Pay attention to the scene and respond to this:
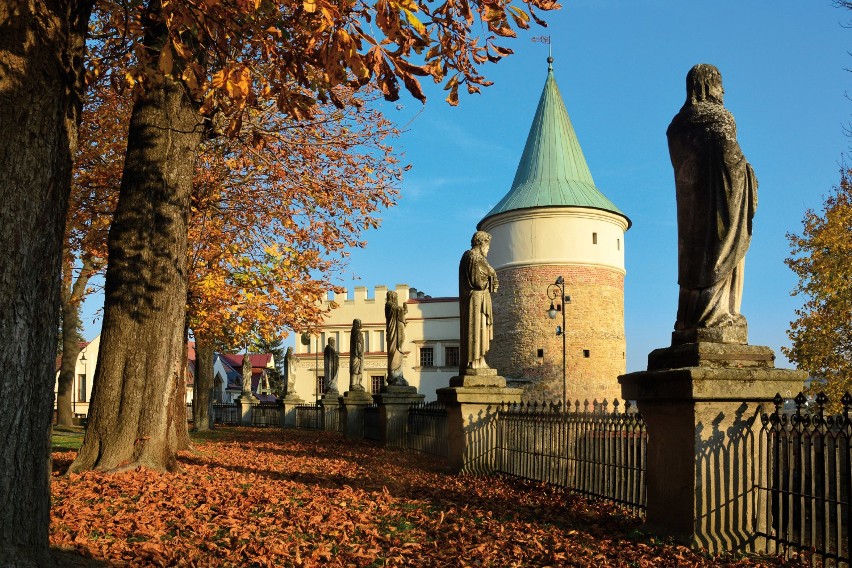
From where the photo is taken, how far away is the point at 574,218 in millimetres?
42781

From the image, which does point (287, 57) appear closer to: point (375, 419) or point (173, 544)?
point (173, 544)

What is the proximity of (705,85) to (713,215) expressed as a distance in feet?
3.71

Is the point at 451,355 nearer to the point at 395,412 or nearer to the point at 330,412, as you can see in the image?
the point at 330,412


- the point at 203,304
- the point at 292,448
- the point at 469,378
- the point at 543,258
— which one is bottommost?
the point at 292,448

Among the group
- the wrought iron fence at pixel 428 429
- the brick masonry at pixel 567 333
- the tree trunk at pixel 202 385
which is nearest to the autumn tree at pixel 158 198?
the wrought iron fence at pixel 428 429

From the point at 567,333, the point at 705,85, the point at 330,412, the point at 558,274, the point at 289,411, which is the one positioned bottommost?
the point at 289,411

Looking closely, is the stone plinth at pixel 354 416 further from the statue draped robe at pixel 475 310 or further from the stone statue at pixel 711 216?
the stone statue at pixel 711 216

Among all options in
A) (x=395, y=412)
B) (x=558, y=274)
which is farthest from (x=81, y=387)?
(x=395, y=412)

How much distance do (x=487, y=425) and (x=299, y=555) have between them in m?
5.99

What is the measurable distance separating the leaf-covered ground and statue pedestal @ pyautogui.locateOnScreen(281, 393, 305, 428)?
20.2 m

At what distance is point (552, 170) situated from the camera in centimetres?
4491

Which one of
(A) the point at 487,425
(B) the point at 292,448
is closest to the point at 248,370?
(B) the point at 292,448

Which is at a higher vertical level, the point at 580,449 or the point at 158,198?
the point at 158,198

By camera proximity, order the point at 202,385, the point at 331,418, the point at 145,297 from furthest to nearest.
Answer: the point at 331,418
the point at 202,385
the point at 145,297
